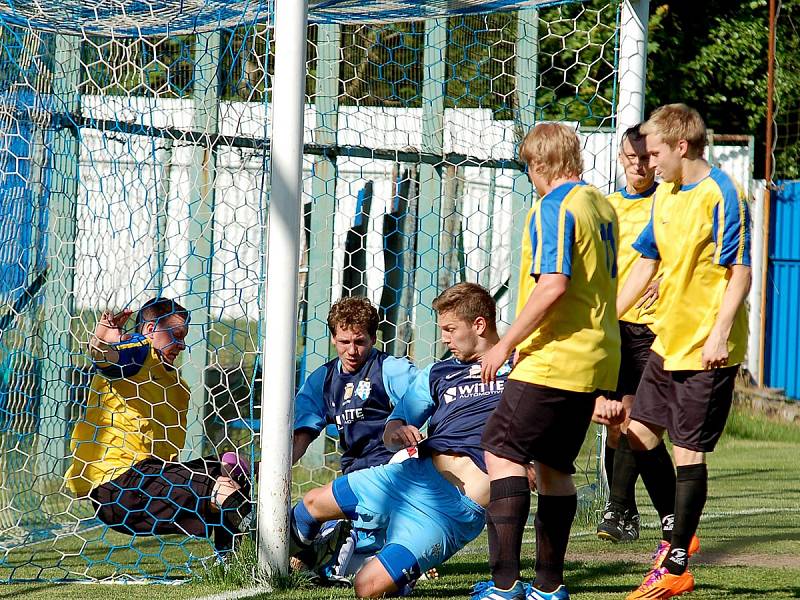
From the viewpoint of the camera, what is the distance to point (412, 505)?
4160 mm

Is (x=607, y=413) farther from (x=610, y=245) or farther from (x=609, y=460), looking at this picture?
(x=610, y=245)

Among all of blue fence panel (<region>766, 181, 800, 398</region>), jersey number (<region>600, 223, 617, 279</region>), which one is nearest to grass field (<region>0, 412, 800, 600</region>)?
jersey number (<region>600, 223, 617, 279</region>)

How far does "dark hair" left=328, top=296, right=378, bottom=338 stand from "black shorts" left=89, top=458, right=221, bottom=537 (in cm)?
76

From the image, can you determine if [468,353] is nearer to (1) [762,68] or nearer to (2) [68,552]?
(2) [68,552]

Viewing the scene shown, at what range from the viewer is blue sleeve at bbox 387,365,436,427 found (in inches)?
171

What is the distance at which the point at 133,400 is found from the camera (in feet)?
16.3

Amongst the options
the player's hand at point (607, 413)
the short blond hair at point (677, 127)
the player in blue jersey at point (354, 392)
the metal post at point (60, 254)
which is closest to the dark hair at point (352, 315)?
Answer: the player in blue jersey at point (354, 392)

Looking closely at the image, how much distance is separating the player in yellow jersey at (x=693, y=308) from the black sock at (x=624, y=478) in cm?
98

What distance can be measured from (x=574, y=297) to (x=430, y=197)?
438 cm

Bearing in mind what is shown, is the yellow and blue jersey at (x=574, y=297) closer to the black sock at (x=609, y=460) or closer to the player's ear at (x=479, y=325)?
the player's ear at (x=479, y=325)

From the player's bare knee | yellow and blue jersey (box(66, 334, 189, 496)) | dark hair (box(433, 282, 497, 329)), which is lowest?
the player's bare knee

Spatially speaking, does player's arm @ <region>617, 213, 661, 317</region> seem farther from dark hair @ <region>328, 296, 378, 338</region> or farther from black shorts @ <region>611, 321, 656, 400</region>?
dark hair @ <region>328, 296, 378, 338</region>

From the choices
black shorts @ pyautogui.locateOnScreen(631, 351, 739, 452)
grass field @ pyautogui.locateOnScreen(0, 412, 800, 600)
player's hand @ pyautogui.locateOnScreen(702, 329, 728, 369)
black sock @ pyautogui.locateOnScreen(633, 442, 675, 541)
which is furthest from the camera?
black sock @ pyautogui.locateOnScreen(633, 442, 675, 541)

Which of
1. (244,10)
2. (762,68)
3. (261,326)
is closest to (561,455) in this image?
(261,326)
